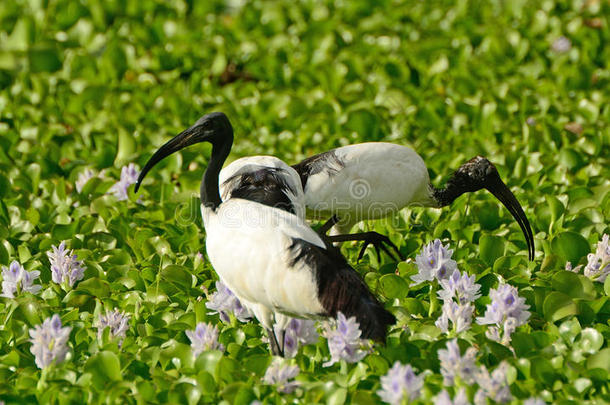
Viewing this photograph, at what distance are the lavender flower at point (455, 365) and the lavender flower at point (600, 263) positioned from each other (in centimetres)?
122

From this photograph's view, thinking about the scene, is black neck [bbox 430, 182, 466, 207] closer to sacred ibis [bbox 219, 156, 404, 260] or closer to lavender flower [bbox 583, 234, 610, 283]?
sacred ibis [bbox 219, 156, 404, 260]

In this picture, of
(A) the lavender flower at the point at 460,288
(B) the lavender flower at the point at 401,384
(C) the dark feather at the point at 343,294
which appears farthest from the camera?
(A) the lavender flower at the point at 460,288

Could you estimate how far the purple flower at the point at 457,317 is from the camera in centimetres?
363

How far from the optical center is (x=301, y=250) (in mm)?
3506

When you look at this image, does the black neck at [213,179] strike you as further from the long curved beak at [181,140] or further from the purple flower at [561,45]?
the purple flower at [561,45]

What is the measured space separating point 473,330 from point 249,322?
0.90 meters

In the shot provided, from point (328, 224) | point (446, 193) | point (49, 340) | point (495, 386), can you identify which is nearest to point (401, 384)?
point (495, 386)

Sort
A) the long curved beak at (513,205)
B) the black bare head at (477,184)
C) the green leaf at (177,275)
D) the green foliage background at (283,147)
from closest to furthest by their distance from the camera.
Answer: the green foliage background at (283,147), the green leaf at (177,275), the long curved beak at (513,205), the black bare head at (477,184)

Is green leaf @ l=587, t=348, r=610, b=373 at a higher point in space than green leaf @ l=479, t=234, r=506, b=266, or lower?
higher

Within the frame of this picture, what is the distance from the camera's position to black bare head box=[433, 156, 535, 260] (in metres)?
4.98

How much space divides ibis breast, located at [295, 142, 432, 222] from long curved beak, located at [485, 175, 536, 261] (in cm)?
39

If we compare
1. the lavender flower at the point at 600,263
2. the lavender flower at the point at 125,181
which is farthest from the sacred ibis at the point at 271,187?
the lavender flower at the point at 600,263

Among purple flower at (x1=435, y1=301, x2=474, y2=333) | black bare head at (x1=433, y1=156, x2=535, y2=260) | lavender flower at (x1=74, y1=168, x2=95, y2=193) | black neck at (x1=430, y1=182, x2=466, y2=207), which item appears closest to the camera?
purple flower at (x1=435, y1=301, x2=474, y2=333)

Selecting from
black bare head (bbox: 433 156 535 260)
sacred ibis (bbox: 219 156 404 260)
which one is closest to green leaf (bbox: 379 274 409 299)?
sacred ibis (bbox: 219 156 404 260)
